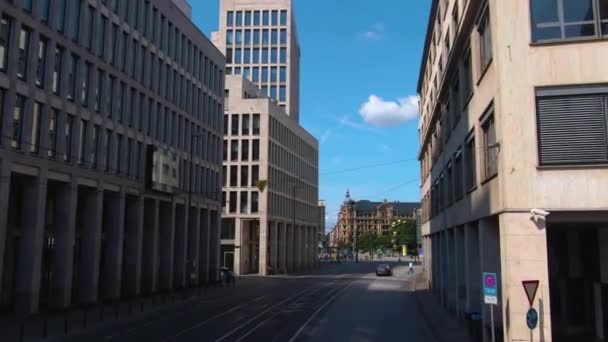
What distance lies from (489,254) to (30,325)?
799 inches

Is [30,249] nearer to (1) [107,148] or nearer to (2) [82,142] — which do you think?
(2) [82,142]

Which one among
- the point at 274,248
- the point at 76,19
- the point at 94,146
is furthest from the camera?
the point at 274,248

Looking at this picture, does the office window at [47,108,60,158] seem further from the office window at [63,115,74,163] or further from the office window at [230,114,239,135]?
the office window at [230,114,239,135]

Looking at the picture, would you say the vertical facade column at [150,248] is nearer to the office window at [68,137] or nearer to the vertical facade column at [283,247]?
the office window at [68,137]

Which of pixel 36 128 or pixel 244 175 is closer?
pixel 36 128

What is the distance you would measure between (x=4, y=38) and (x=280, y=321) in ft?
64.7

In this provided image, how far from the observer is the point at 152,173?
45.8 metres

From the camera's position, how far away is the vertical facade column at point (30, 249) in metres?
30.5

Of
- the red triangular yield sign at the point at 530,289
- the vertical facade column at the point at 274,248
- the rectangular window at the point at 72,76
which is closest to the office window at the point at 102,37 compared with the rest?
the rectangular window at the point at 72,76

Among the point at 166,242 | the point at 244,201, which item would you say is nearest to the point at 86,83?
the point at 166,242

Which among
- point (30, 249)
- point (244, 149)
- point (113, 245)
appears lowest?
point (30, 249)

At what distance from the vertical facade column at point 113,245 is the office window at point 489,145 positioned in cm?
2781

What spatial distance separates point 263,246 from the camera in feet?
260

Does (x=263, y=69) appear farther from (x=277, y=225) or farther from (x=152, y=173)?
(x=152, y=173)
